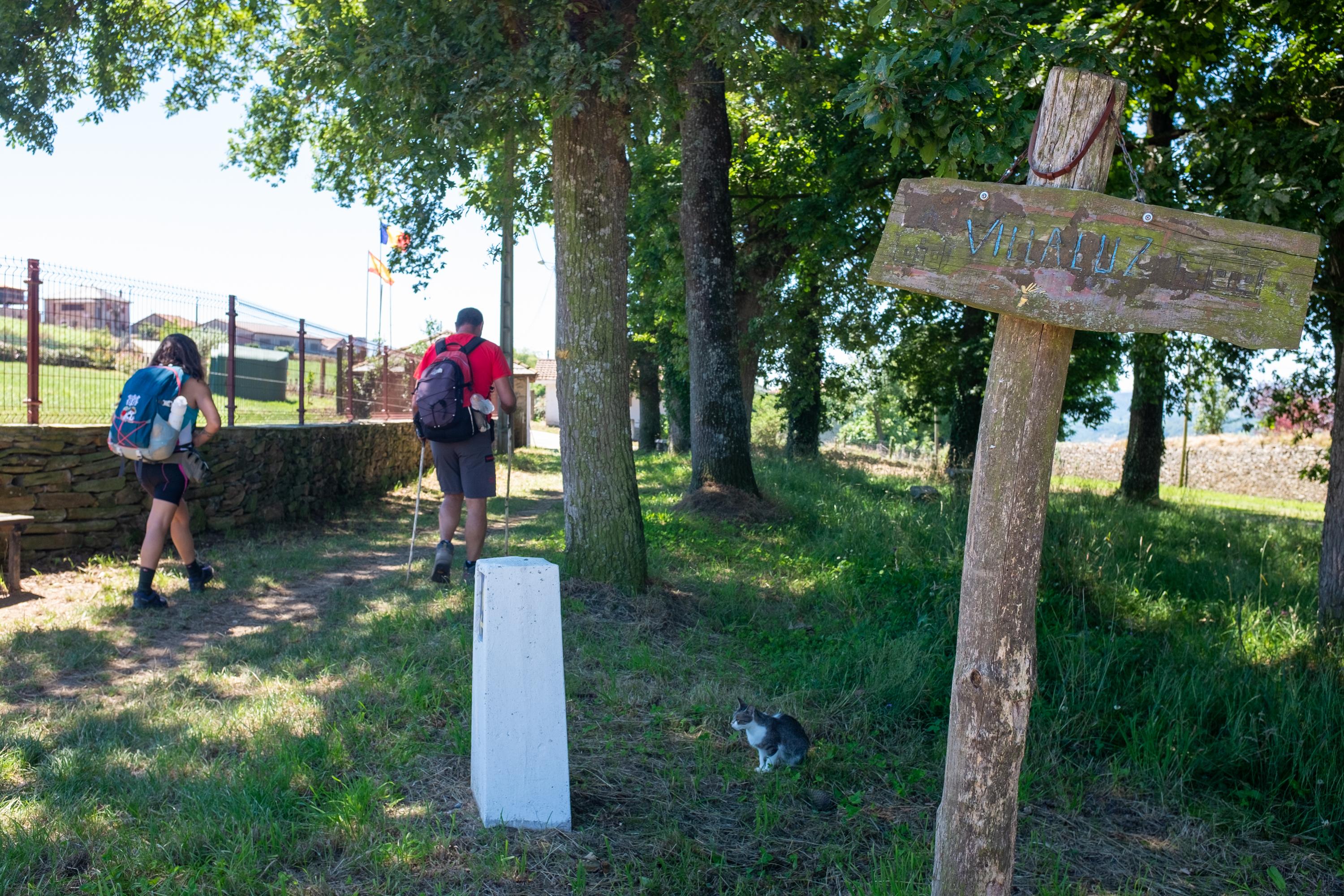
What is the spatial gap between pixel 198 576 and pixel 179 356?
1.58m

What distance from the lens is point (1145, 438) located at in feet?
52.3

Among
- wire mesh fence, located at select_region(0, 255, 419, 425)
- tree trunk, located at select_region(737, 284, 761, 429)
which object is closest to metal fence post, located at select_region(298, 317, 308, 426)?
wire mesh fence, located at select_region(0, 255, 419, 425)

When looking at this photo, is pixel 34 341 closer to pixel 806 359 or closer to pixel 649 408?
pixel 806 359

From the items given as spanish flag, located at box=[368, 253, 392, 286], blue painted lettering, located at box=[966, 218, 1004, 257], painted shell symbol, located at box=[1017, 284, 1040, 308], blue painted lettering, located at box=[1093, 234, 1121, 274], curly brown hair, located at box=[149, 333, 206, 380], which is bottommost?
curly brown hair, located at box=[149, 333, 206, 380]

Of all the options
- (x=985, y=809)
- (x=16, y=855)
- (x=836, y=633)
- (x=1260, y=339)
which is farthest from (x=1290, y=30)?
(x=16, y=855)

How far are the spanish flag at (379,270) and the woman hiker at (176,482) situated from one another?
13.1 metres

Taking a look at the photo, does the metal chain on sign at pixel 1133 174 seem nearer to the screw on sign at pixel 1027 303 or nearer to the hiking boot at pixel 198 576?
the screw on sign at pixel 1027 303

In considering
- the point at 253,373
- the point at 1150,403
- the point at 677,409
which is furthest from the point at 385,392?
the point at 1150,403

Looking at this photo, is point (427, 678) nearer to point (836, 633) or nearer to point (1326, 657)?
point (836, 633)

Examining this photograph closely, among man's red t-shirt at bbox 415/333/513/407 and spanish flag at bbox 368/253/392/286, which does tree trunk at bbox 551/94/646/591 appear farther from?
spanish flag at bbox 368/253/392/286

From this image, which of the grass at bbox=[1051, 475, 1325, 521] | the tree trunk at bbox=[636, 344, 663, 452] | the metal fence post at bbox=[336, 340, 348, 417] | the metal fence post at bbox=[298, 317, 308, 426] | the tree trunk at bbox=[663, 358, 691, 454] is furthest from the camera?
the tree trunk at bbox=[636, 344, 663, 452]

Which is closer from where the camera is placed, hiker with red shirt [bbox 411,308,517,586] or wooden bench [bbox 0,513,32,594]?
wooden bench [bbox 0,513,32,594]

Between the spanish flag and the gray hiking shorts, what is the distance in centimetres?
1342

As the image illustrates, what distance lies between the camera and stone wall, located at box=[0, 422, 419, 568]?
25.6 feet
